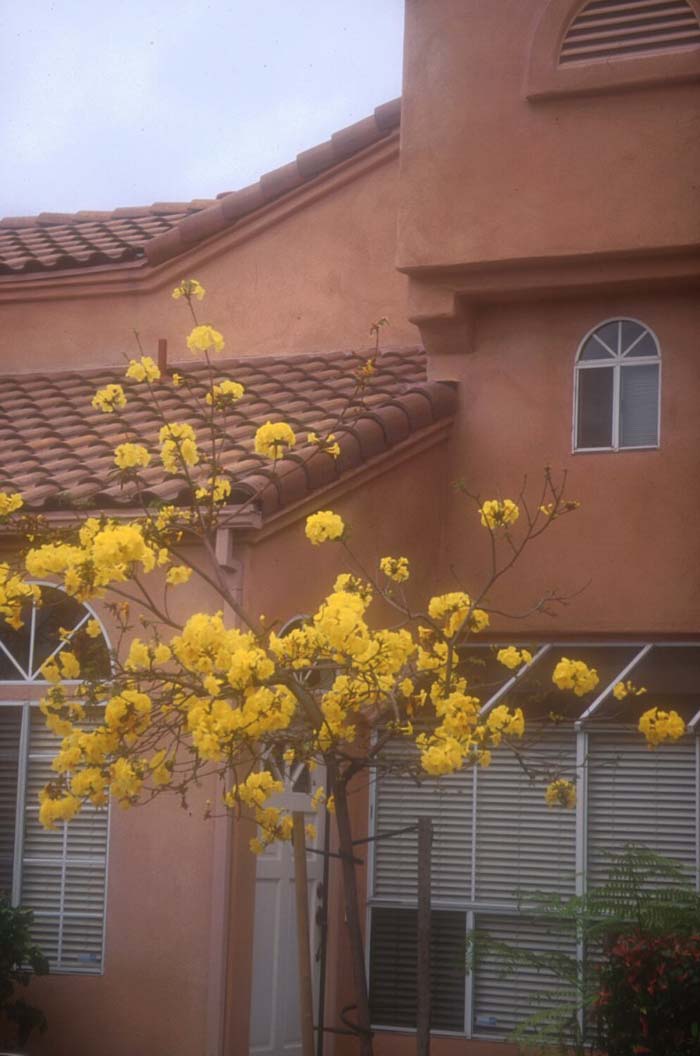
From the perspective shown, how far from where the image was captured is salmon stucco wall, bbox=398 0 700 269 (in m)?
12.1

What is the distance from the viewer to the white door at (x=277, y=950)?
428 inches

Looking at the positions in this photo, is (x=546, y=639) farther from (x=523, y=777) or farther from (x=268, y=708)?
(x=268, y=708)

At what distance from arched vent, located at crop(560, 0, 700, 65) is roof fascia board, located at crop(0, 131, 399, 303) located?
7.00ft

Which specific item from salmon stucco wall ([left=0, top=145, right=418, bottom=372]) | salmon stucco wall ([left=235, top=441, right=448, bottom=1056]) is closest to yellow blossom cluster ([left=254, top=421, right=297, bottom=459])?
salmon stucco wall ([left=235, top=441, right=448, bottom=1056])

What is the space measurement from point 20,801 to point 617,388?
5219 millimetres

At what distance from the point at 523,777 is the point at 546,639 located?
3.50ft

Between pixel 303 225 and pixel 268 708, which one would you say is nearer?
pixel 268 708

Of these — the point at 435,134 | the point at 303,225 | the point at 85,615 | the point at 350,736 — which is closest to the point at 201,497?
the point at 350,736

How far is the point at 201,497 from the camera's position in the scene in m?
7.91

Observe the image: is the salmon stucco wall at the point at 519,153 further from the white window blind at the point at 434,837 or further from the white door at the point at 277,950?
the white door at the point at 277,950

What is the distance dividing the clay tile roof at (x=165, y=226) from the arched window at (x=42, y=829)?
174 inches

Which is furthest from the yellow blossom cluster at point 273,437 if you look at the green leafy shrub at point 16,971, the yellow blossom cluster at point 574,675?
the green leafy shrub at point 16,971

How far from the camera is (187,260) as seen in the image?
14.7 meters

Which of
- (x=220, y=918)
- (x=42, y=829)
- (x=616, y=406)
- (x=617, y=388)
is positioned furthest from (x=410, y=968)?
(x=617, y=388)
